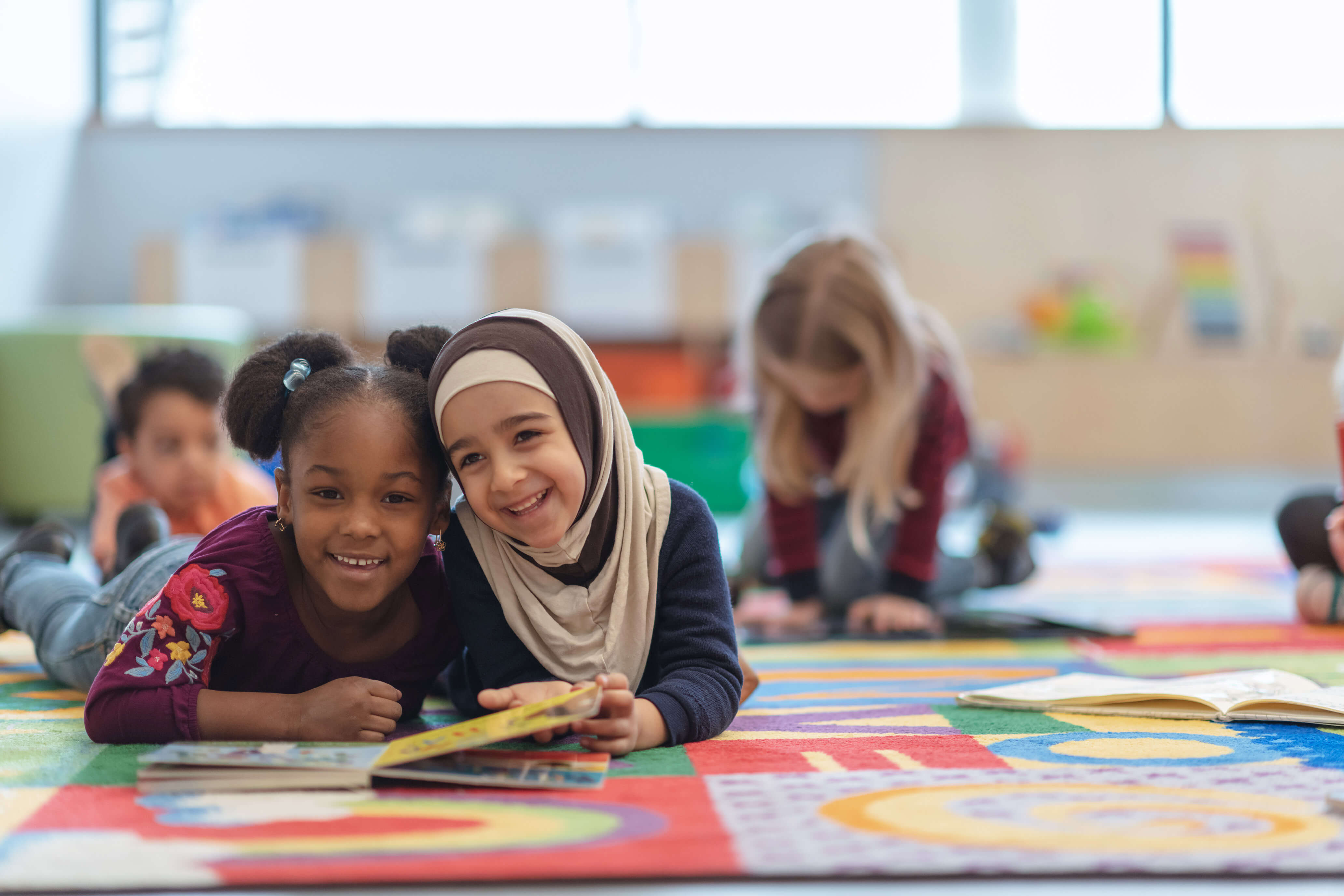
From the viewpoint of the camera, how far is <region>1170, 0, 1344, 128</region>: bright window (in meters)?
4.72

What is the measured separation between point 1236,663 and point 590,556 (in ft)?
2.63

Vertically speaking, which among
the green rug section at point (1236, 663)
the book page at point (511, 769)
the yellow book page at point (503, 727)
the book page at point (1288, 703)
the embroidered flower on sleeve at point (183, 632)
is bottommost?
the green rug section at point (1236, 663)

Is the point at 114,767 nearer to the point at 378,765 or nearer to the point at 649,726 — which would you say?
the point at 378,765

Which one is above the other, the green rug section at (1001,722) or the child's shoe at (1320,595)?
the child's shoe at (1320,595)

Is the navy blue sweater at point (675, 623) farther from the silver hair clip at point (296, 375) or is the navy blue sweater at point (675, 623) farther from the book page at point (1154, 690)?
the book page at point (1154, 690)

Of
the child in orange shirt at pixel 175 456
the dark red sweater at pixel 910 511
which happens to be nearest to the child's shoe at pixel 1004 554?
the dark red sweater at pixel 910 511

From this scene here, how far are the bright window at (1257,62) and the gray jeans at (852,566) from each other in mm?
3423

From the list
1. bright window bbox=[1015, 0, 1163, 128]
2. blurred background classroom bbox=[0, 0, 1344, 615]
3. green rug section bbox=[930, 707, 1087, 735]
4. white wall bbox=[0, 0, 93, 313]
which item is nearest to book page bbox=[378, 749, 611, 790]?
green rug section bbox=[930, 707, 1087, 735]

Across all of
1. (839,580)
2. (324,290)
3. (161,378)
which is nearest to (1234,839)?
(839,580)

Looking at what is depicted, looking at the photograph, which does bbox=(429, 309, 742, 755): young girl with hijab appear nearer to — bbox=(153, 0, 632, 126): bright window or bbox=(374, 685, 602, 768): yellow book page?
bbox=(374, 685, 602, 768): yellow book page

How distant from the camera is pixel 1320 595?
1.75 m

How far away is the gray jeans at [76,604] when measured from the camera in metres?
1.17

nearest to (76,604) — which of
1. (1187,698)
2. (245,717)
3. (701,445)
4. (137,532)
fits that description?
(137,532)

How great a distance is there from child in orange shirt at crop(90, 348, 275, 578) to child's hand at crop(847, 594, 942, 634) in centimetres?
85
